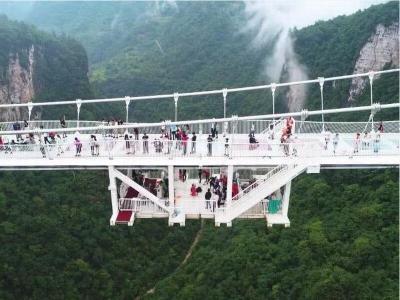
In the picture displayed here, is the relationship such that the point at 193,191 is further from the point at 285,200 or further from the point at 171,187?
the point at 285,200

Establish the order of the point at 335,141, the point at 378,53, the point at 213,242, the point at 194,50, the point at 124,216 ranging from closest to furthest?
the point at 335,141
the point at 124,216
the point at 213,242
the point at 378,53
the point at 194,50

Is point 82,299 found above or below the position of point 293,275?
below

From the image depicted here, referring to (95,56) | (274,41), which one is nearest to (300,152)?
(274,41)

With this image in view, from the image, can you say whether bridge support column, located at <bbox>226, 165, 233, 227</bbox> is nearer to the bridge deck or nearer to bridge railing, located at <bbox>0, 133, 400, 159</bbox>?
the bridge deck

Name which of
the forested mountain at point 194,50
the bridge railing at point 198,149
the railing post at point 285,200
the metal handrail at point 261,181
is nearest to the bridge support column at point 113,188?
the bridge railing at point 198,149

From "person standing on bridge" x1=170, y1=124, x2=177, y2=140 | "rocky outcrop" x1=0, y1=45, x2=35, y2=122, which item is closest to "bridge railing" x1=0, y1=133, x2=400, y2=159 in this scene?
"person standing on bridge" x1=170, y1=124, x2=177, y2=140

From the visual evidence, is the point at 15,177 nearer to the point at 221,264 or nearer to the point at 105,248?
the point at 105,248

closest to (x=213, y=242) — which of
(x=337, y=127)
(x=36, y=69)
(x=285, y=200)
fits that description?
(x=337, y=127)
